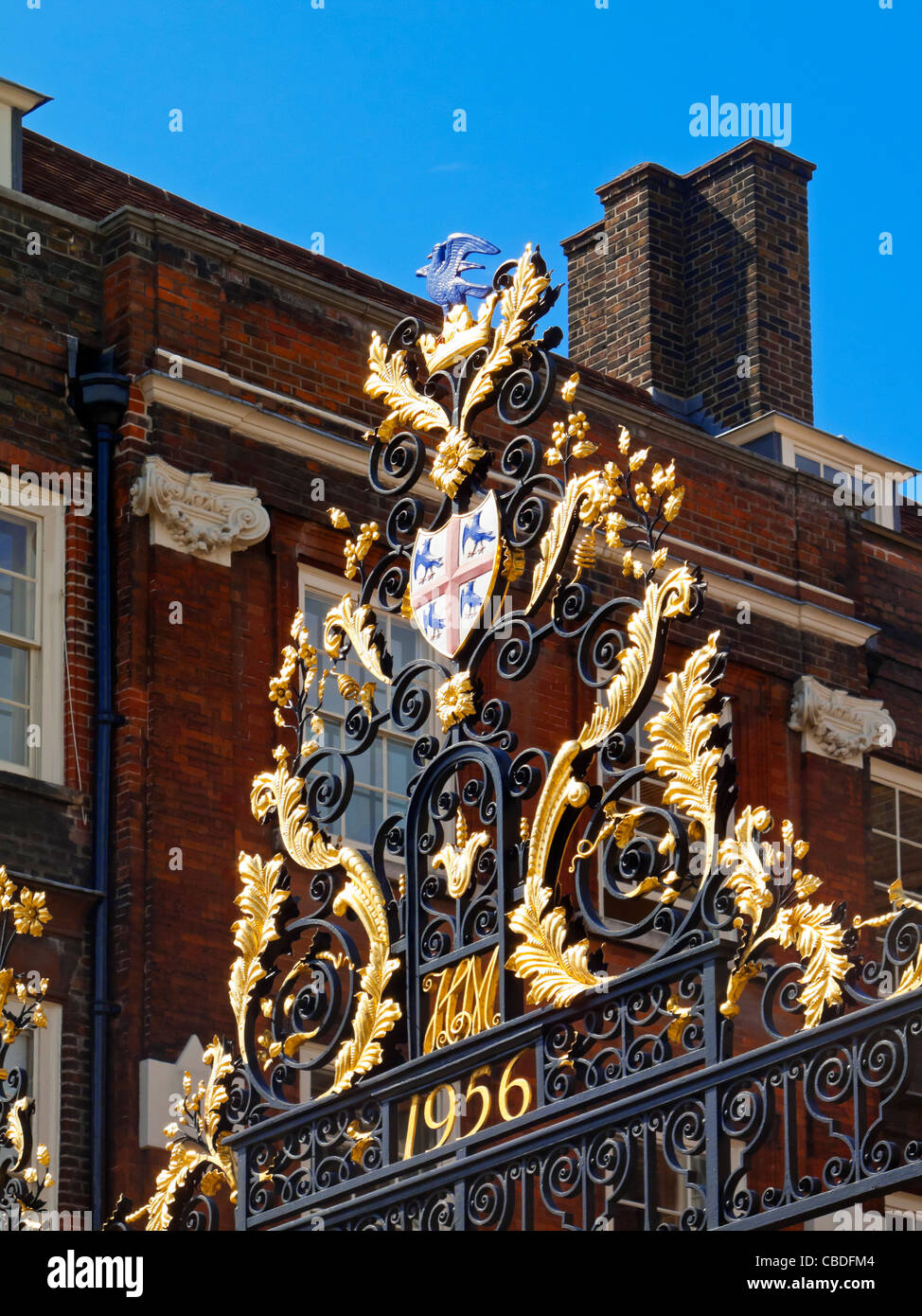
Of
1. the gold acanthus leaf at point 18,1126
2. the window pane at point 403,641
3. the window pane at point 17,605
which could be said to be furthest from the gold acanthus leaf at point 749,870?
the window pane at point 403,641

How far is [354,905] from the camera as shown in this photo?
29.7ft

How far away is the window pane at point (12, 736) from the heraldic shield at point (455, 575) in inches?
261

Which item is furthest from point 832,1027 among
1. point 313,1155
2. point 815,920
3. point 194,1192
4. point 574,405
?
point 574,405

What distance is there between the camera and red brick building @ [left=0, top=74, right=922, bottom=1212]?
49.8 feet

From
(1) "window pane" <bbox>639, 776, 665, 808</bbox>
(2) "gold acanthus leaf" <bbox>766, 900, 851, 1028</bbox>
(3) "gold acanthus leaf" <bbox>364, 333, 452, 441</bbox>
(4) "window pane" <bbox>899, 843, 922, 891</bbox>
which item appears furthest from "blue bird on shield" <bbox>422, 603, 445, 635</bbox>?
(4) "window pane" <bbox>899, 843, 922, 891</bbox>

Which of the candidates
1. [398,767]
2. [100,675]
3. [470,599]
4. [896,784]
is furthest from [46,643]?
[896,784]

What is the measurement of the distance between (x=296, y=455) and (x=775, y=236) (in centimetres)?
812

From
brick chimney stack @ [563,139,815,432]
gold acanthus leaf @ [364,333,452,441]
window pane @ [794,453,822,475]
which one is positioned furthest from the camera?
brick chimney stack @ [563,139,815,432]

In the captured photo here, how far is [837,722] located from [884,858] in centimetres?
152

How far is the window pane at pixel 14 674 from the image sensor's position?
51.1 feet

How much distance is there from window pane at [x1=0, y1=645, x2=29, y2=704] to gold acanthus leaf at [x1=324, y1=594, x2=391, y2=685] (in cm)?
635

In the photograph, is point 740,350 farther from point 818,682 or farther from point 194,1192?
point 194,1192

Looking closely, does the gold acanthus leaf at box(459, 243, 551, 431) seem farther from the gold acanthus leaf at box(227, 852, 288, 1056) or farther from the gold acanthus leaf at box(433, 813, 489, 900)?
the gold acanthus leaf at box(227, 852, 288, 1056)

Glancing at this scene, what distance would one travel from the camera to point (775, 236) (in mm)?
23891
